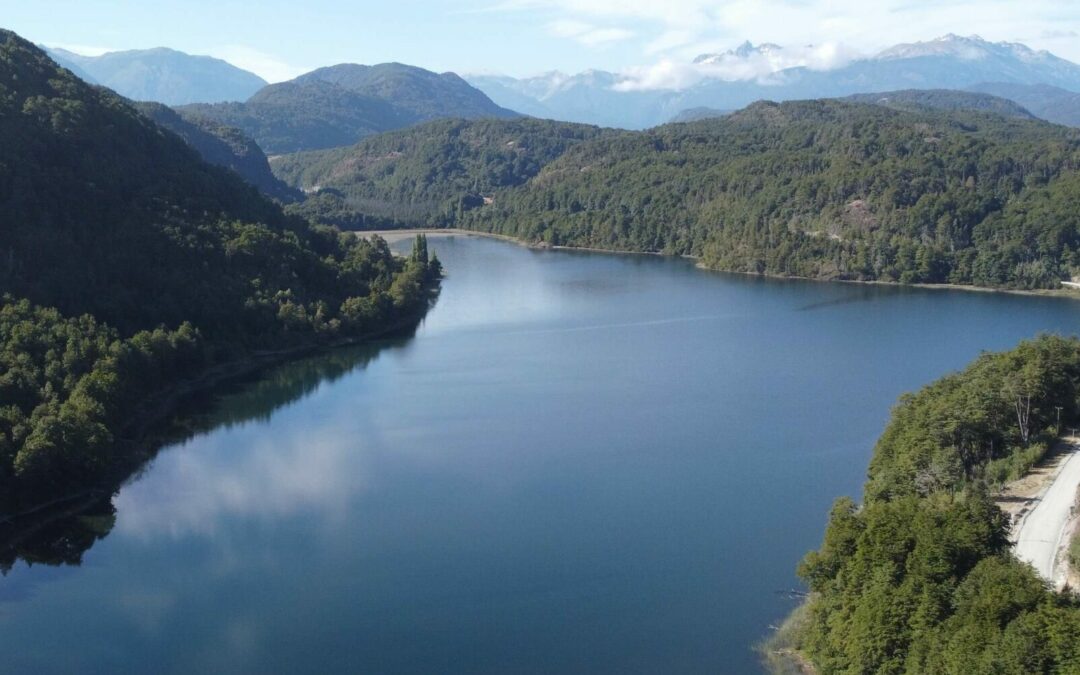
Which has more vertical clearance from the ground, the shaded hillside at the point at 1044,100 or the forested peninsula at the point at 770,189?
the shaded hillside at the point at 1044,100

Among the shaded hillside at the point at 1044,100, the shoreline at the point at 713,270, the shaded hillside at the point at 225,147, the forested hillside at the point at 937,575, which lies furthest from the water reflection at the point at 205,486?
the shaded hillside at the point at 1044,100

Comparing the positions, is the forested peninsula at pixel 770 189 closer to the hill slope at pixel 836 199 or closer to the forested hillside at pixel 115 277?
the hill slope at pixel 836 199

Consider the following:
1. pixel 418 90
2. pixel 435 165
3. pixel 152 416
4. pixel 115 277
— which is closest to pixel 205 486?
pixel 152 416

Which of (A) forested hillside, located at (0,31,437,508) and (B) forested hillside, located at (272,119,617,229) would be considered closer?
(A) forested hillside, located at (0,31,437,508)

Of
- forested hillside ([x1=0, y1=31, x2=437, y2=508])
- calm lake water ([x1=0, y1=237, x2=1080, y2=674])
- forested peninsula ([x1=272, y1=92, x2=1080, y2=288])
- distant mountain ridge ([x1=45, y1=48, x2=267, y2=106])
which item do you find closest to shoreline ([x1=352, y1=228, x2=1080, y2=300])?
forested peninsula ([x1=272, y1=92, x2=1080, y2=288])

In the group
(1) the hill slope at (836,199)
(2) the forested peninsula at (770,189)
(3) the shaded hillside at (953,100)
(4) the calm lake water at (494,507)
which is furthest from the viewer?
(3) the shaded hillside at (953,100)

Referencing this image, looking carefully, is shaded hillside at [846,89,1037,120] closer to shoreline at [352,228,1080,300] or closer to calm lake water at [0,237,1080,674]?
shoreline at [352,228,1080,300]
